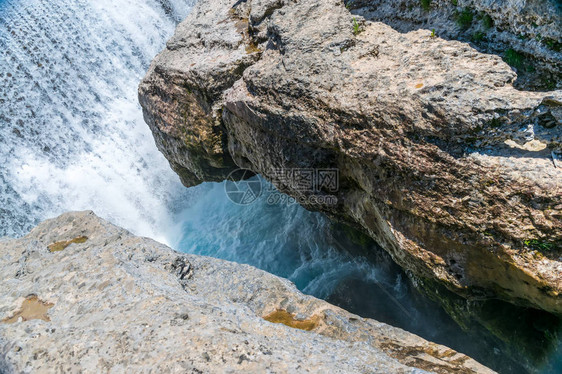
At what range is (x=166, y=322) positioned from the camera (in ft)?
13.7

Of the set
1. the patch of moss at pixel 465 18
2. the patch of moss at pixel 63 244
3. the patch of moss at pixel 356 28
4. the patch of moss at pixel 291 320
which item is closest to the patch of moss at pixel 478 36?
the patch of moss at pixel 465 18

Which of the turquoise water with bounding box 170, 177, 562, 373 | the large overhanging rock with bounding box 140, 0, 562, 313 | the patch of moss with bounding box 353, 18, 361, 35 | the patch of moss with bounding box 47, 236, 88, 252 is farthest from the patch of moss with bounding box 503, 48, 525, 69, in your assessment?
the patch of moss with bounding box 47, 236, 88, 252

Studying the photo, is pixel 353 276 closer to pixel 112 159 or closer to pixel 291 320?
pixel 291 320

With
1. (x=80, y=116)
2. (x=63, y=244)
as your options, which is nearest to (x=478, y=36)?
(x=63, y=244)

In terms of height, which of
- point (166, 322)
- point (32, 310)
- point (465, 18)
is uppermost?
point (465, 18)

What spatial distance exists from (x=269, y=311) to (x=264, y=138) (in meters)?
3.26

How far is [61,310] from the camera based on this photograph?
4.95 meters

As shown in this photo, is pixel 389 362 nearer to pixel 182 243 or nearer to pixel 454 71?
pixel 454 71

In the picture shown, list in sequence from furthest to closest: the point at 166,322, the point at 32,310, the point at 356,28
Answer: the point at 356,28 < the point at 32,310 < the point at 166,322

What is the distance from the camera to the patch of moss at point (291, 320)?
18.0 feet

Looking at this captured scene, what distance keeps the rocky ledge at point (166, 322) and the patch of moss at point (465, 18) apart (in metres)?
4.70

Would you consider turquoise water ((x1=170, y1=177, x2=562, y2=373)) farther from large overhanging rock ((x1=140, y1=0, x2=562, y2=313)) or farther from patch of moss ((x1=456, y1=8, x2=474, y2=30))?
patch of moss ((x1=456, y1=8, x2=474, y2=30))

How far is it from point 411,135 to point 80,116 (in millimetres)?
12510

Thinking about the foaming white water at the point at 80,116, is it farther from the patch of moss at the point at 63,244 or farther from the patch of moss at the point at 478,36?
the patch of moss at the point at 478,36
